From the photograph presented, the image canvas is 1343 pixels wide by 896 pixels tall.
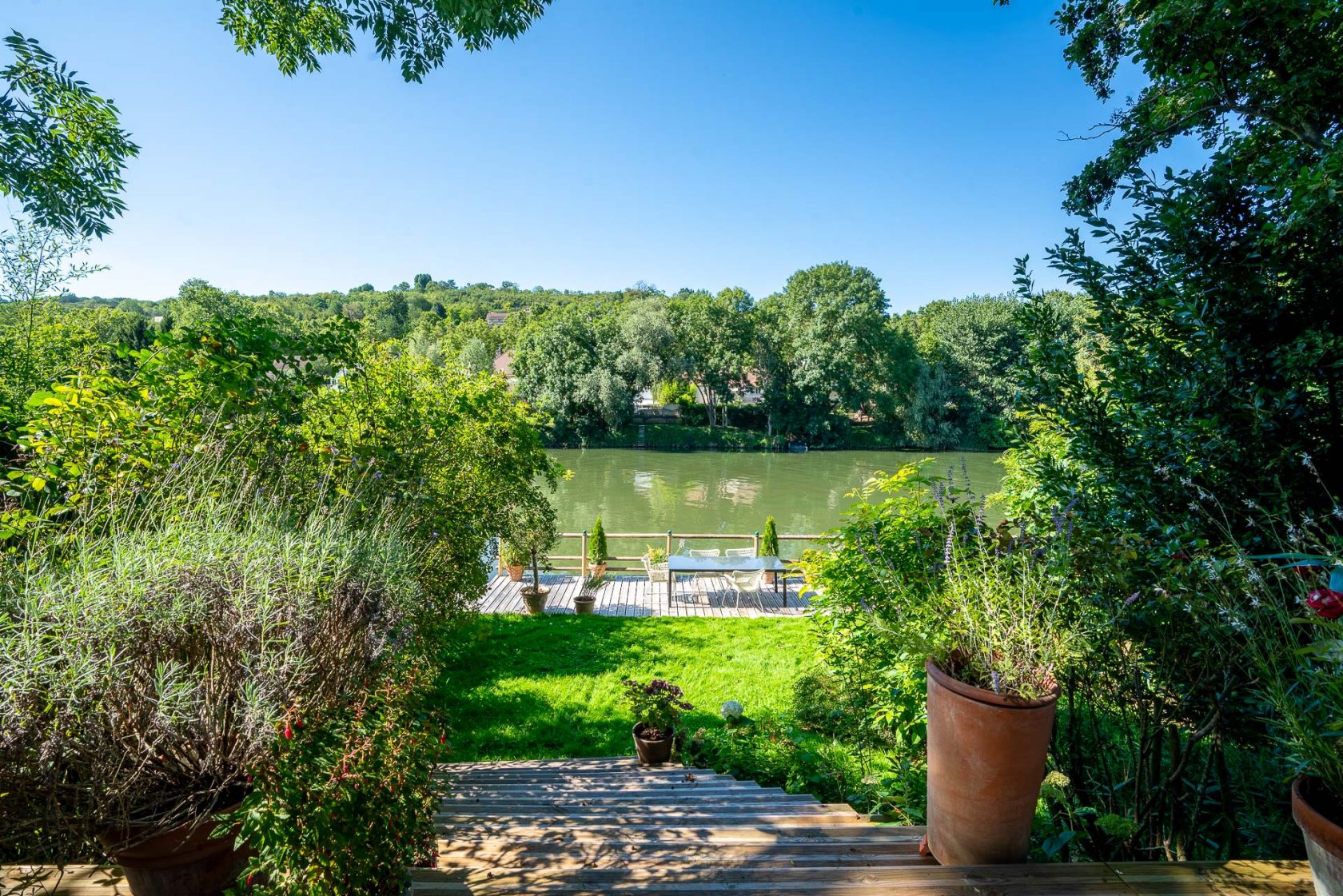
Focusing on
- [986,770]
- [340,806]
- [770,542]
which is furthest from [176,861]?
[770,542]

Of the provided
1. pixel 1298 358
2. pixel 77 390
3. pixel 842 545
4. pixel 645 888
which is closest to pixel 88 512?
pixel 77 390

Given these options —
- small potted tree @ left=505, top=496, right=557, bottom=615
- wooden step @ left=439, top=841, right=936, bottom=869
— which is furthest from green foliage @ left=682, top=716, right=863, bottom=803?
small potted tree @ left=505, top=496, right=557, bottom=615

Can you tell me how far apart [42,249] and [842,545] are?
1305cm

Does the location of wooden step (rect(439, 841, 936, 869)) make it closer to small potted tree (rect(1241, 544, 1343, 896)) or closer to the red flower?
small potted tree (rect(1241, 544, 1343, 896))

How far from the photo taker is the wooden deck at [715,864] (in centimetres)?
166

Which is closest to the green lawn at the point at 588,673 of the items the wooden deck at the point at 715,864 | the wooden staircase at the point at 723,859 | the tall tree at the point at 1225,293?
the wooden staircase at the point at 723,859

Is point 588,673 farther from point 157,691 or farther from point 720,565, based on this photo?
point 157,691

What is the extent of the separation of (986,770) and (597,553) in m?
10.8

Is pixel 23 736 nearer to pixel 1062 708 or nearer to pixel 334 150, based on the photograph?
pixel 1062 708

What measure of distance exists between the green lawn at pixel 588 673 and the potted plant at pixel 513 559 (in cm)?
99

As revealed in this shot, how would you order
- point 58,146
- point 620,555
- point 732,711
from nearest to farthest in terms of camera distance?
1. point 58,146
2. point 732,711
3. point 620,555

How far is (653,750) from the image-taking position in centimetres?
462

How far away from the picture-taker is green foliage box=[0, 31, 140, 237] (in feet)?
12.2

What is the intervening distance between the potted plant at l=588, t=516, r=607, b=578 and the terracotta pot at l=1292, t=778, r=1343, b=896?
11.0 meters
